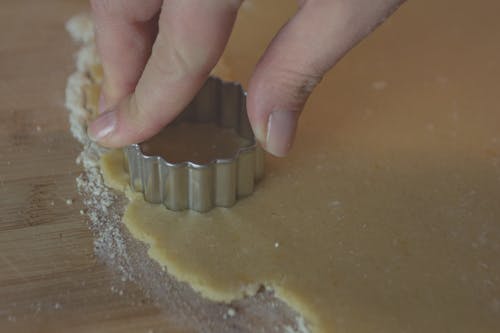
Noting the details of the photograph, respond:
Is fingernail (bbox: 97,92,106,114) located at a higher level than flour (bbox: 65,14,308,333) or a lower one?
higher

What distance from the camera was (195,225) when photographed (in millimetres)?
1008

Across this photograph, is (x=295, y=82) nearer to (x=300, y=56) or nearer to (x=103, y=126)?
(x=300, y=56)

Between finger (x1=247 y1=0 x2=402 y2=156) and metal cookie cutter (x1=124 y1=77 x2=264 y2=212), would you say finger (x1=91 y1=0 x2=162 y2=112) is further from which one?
finger (x1=247 y1=0 x2=402 y2=156)

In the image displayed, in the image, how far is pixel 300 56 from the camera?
0.84 m

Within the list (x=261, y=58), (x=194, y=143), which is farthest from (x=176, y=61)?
(x=194, y=143)

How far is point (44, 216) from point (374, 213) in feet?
1.86

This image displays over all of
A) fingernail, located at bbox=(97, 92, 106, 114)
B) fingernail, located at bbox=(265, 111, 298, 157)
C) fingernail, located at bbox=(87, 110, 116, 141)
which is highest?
fingernail, located at bbox=(265, 111, 298, 157)

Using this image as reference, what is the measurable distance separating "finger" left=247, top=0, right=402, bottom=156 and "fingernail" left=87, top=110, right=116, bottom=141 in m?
0.25

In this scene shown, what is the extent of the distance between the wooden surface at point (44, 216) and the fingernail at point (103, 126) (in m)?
0.13

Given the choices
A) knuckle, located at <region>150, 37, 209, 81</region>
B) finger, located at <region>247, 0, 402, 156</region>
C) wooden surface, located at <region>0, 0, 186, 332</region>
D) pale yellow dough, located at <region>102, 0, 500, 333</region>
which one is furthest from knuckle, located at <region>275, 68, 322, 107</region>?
wooden surface, located at <region>0, 0, 186, 332</region>

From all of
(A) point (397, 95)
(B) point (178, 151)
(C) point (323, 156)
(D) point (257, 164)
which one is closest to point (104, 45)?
(B) point (178, 151)

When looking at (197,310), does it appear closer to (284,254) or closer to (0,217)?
(284,254)

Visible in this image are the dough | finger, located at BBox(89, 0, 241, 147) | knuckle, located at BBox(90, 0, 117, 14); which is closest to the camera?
finger, located at BBox(89, 0, 241, 147)

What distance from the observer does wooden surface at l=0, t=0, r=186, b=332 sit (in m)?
0.90
